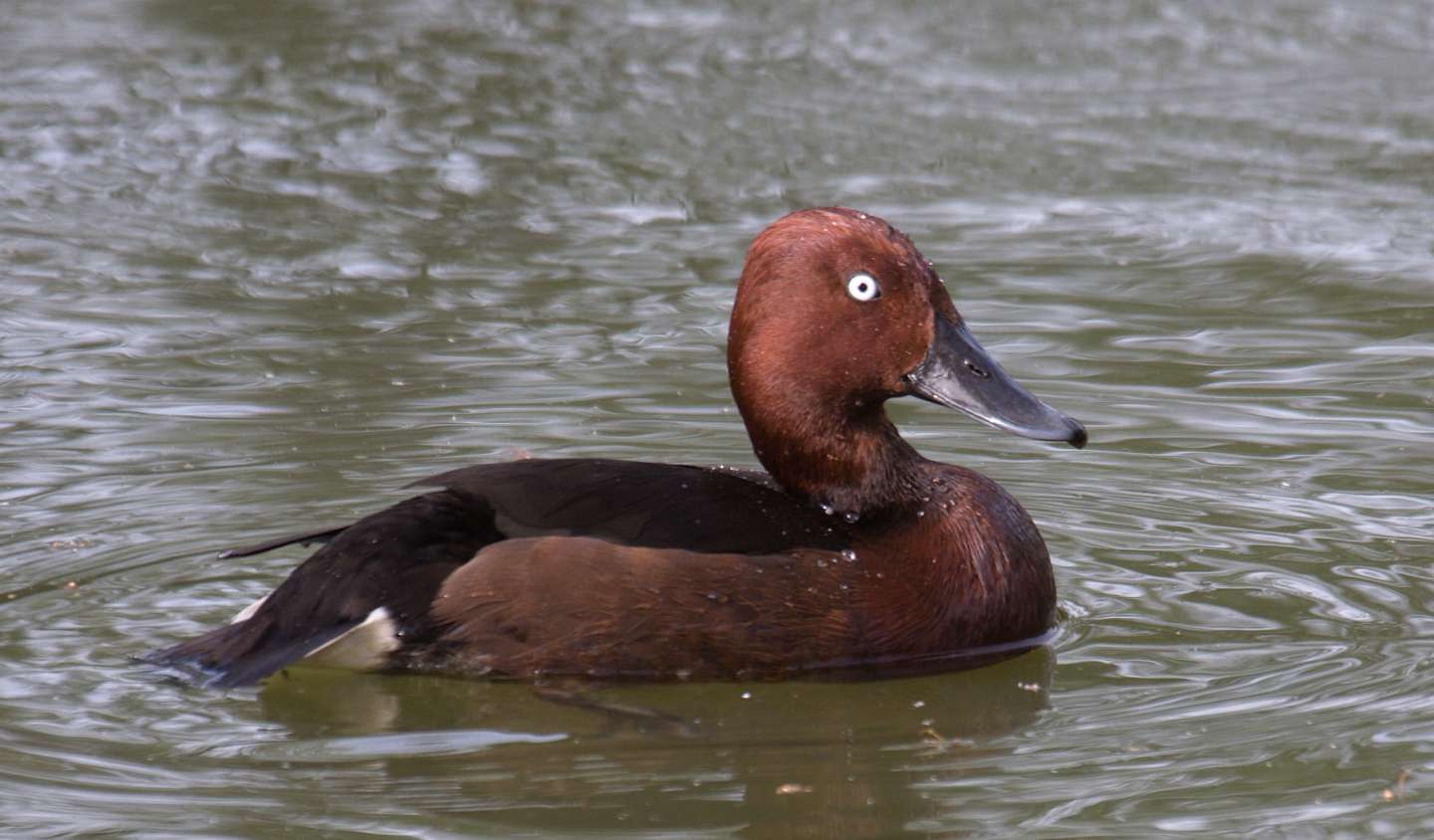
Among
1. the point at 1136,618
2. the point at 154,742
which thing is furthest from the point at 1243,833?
the point at 154,742

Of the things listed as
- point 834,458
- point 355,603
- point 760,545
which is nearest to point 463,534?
point 355,603

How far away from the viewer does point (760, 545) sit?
487cm

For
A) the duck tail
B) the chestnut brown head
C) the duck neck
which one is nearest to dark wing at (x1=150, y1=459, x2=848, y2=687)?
the duck tail

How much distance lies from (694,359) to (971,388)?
89.7 inches

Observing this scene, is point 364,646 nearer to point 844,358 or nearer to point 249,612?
point 249,612

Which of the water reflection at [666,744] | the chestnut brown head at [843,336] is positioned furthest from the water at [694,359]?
the chestnut brown head at [843,336]

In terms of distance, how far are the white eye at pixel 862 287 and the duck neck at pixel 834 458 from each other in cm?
26

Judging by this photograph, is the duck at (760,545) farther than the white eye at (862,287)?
No

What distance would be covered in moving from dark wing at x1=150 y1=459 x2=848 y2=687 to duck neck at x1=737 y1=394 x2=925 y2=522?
0.14 metres

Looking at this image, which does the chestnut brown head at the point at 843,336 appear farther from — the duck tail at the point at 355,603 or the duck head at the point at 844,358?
the duck tail at the point at 355,603

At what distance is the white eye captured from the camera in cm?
509

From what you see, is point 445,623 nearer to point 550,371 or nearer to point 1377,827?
point 1377,827

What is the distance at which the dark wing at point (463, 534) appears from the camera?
473 cm

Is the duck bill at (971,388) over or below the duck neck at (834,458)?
over
